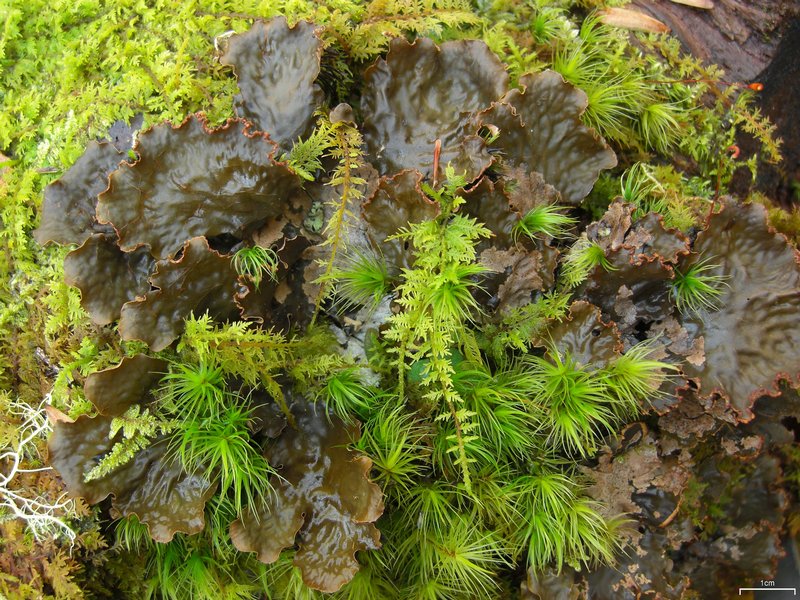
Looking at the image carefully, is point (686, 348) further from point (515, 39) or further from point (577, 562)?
point (515, 39)

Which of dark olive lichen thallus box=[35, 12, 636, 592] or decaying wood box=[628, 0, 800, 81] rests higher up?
decaying wood box=[628, 0, 800, 81]

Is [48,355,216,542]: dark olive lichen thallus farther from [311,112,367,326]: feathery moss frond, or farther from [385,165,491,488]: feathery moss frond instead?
[385,165,491,488]: feathery moss frond

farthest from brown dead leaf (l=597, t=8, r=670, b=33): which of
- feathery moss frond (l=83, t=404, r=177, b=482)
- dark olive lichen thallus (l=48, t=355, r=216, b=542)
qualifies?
feathery moss frond (l=83, t=404, r=177, b=482)

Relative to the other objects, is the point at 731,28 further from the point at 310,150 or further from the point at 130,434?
the point at 130,434

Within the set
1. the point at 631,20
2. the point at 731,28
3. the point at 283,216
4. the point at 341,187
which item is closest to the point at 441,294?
the point at 341,187

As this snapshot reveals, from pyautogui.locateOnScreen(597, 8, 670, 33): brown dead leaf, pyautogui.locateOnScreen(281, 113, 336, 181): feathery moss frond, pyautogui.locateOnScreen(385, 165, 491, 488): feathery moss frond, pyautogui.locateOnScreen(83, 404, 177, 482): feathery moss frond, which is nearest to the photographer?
pyautogui.locateOnScreen(83, 404, 177, 482): feathery moss frond

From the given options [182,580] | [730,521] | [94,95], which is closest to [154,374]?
[182,580]

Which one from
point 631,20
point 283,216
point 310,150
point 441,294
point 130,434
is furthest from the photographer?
point 631,20

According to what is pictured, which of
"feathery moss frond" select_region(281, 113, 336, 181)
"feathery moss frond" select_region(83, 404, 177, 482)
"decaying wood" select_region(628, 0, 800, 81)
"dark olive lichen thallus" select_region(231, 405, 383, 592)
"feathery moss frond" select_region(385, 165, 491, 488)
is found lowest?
"dark olive lichen thallus" select_region(231, 405, 383, 592)

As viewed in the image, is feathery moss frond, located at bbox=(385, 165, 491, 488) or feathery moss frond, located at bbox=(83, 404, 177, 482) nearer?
feathery moss frond, located at bbox=(83, 404, 177, 482)
